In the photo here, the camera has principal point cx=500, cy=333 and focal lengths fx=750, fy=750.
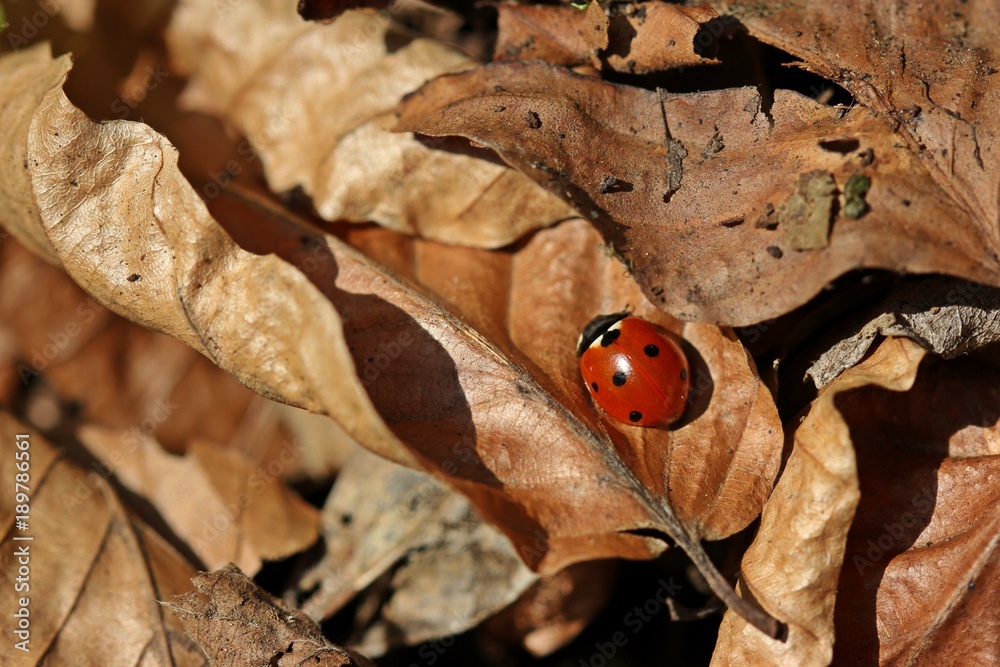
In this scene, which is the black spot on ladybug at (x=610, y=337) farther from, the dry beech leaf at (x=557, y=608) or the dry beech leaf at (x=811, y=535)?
the dry beech leaf at (x=557, y=608)

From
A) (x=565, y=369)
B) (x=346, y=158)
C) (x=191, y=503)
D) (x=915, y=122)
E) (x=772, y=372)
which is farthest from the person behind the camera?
(x=191, y=503)

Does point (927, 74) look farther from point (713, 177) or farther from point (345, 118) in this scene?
point (345, 118)

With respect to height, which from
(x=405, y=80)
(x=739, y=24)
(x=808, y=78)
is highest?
(x=739, y=24)

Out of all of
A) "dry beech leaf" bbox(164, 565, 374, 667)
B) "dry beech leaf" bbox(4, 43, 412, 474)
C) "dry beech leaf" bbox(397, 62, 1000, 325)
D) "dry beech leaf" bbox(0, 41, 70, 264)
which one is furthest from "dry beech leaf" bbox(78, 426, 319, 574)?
"dry beech leaf" bbox(397, 62, 1000, 325)

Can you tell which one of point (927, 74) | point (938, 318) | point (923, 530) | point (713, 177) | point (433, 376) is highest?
point (927, 74)

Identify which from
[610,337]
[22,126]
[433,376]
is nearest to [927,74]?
[610,337]

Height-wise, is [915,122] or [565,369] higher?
[915,122]

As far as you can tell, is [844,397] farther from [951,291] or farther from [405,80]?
[405,80]

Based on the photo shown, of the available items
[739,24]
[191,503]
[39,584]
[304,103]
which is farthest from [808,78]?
[39,584]
